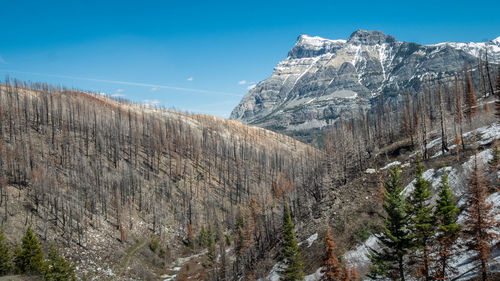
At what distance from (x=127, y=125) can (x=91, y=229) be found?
104 m

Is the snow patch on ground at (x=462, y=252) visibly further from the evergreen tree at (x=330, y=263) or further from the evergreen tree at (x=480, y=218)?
the evergreen tree at (x=330, y=263)

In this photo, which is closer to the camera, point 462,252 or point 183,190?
point 462,252

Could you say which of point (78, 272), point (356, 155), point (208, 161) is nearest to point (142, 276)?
point (78, 272)

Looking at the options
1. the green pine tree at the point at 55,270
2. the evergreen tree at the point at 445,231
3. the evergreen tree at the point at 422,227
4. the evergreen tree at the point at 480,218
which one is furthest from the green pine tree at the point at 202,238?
the evergreen tree at the point at 480,218

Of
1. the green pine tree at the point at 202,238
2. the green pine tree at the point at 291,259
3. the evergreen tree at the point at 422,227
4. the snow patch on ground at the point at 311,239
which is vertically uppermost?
the evergreen tree at the point at 422,227

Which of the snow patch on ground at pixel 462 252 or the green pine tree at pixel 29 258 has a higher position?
the snow patch on ground at pixel 462 252

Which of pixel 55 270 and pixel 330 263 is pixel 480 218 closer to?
pixel 330 263

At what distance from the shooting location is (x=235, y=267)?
8125 cm

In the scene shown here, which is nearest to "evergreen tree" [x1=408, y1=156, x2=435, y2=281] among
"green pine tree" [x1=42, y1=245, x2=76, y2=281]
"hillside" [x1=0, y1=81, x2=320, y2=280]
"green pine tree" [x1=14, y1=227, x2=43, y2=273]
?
"hillside" [x1=0, y1=81, x2=320, y2=280]

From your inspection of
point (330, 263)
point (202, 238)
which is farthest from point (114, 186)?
point (330, 263)

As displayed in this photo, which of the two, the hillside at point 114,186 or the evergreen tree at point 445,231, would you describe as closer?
the evergreen tree at point 445,231

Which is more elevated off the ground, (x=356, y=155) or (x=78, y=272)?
(x=356, y=155)

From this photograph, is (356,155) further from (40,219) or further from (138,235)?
(40,219)

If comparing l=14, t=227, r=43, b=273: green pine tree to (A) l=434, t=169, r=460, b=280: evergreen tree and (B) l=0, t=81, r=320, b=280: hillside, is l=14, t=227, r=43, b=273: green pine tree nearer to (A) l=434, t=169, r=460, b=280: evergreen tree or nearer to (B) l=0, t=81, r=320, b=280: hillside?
(B) l=0, t=81, r=320, b=280: hillside
